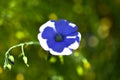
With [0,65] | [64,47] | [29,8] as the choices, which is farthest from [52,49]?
[29,8]

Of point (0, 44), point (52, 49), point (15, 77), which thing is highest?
point (52, 49)

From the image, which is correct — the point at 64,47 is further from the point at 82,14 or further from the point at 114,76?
the point at 82,14

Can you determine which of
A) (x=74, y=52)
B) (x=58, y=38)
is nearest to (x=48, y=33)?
(x=58, y=38)

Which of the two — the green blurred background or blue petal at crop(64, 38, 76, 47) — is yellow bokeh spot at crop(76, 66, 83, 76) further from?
blue petal at crop(64, 38, 76, 47)

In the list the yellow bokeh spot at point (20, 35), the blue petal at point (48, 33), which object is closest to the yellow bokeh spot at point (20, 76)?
the yellow bokeh spot at point (20, 35)

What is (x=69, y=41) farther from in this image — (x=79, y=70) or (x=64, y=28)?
(x=79, y=70)

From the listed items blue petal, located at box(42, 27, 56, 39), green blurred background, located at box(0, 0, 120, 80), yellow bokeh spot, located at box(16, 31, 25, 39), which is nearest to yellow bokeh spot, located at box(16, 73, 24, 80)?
green blurred background, located at box(0, 0, 120, 80)
